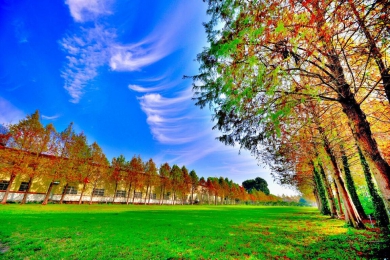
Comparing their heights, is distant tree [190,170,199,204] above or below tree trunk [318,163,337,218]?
above

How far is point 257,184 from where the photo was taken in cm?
11319

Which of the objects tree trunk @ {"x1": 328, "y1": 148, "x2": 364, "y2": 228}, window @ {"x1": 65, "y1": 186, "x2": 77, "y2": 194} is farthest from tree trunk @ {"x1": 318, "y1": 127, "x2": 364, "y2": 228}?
window @ {"x1": 65, "y1": 186, "x2": 77, "y2": 194}

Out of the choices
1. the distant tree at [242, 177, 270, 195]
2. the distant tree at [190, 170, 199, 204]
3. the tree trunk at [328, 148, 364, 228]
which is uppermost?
the distant tree at [242, 177, 270, 195]

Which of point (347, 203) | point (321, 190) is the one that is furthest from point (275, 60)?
point (321, 190)

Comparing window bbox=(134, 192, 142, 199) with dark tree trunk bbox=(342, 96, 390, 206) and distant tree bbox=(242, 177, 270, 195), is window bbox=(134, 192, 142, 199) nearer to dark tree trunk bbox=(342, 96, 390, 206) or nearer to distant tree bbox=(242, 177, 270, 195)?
dark tree trunk bbox=(342, 96, 390, 206)

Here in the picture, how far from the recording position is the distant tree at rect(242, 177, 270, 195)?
111250 mm

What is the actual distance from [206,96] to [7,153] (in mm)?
27839

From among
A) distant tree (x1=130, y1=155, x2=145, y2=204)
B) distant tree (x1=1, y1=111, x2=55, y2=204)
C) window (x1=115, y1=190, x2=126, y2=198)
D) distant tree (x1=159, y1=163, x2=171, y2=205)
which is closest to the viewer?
distant tree (x1=1, y1=111, x2=55, y2=204)

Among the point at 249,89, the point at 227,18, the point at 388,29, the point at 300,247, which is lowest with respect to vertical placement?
the point at 300,247

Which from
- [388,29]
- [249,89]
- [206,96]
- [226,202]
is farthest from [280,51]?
[226,202]

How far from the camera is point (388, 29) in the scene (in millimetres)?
3088

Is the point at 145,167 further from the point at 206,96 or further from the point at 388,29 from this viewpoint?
the point at 388,29

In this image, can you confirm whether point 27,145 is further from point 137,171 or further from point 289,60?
point 289,60

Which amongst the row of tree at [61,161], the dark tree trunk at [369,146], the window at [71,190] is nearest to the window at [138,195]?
the row of tree at [61,161]
